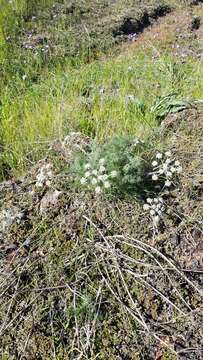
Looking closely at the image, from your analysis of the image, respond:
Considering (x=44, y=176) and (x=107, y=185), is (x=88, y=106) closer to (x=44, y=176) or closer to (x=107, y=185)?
(x=44, y=176)

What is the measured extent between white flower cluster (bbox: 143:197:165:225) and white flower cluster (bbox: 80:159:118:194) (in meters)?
0.21

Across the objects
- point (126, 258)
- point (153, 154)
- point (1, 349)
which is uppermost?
point (153, 154)

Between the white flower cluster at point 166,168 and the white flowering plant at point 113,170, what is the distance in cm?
7

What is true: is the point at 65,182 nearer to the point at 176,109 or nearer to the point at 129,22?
the point at 176,109

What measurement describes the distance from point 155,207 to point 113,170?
0.27 m

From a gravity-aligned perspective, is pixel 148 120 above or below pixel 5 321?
above

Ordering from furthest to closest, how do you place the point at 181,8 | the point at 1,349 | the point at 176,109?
the point at 181,8, the point at 176,109, the point at 1,349

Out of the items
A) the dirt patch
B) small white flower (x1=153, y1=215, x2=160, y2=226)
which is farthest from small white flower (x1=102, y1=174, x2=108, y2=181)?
small white flower (x1=153, y1=215, x2=160, y2=226)

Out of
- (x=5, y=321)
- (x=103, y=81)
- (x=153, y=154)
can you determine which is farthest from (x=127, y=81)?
(x=5, y=321)

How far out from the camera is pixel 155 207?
7.82 feet

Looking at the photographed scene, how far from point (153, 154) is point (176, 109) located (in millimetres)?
561

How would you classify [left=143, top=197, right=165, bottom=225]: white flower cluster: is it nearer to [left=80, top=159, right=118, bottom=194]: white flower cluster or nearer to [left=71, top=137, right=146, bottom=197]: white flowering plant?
[left=71, top=137, right=146, bottom=197]: white flowering plant

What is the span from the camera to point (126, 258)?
2232 mm

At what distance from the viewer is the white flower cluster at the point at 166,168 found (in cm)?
246
